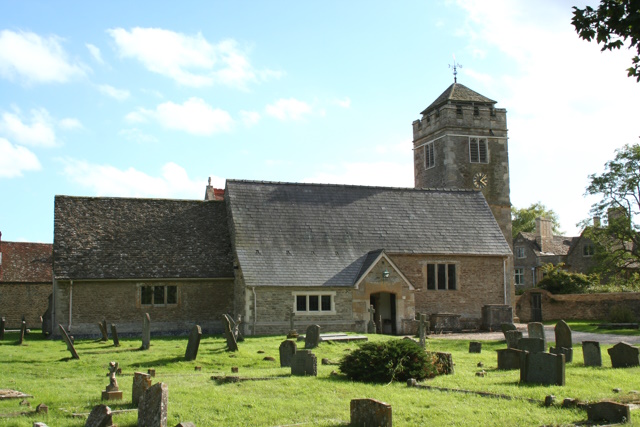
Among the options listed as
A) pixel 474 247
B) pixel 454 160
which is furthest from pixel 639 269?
pixel 474 247

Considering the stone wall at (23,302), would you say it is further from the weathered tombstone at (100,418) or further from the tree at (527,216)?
the tree at (527,216)

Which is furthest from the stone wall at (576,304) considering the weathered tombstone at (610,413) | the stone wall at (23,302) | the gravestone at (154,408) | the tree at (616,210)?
the gravestone at (154,408)

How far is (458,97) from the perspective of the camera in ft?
163

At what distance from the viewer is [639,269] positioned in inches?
2251

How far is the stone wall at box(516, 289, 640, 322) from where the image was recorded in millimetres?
41944

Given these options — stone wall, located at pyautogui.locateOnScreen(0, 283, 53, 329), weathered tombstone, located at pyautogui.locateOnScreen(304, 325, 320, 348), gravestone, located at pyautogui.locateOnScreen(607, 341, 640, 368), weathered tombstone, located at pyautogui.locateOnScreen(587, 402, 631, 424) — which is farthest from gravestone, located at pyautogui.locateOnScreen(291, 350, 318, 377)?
stone wall, located at pyautogui.locateOnScreen(0, 283, 53, 329)

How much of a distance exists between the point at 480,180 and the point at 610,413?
124ft

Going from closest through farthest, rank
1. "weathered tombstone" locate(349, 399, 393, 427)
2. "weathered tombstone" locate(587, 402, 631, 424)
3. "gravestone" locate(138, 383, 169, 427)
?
"gravestone" locate(138, 383, 169, 427) → "weathered tombstone" locate(349, 399, 393, 427) → "weathered tombstone" locate(587, 402, 631, 424)

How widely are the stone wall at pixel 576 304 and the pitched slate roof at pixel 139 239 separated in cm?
2178

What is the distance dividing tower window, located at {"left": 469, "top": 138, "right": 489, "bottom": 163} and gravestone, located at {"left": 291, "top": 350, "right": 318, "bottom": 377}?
33787 mm

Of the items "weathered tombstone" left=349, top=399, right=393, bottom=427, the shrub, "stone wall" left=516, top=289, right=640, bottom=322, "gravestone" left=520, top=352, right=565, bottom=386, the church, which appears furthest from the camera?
"stone wall" left=516, top=289, right=640, bottom=322

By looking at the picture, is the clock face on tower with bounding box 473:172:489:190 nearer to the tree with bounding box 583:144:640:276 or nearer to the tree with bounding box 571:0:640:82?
the tree with bounding box 583:144:640:276

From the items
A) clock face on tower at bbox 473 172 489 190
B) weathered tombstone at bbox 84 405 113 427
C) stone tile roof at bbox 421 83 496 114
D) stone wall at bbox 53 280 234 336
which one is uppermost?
stone tile roof at bbox 421 83 496 114

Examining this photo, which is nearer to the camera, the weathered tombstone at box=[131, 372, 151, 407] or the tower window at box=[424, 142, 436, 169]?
the weathered tombstone at box=[131, 372, 151, 407]
